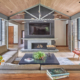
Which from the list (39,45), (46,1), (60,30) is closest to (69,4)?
(46,1)

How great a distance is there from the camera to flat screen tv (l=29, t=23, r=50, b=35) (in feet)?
24.9

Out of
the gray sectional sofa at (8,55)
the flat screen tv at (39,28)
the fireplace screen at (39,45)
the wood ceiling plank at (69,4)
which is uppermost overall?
the wood ceiling plank at (69,4)

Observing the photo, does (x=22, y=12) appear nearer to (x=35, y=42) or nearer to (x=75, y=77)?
(x=35, y=42)

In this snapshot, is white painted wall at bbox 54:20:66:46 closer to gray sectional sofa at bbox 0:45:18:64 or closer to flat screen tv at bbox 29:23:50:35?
flat screen tv at bbox 29:23:50:35

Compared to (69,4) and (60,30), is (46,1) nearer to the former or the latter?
(69,4)

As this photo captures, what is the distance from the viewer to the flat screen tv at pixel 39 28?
7598 mm

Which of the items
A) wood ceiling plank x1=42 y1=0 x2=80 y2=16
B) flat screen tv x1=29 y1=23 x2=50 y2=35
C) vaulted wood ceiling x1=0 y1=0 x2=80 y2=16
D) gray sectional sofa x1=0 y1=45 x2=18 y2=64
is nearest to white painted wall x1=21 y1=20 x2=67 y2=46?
flat screen tv x1=29 y1=23 x2=50 y2=35

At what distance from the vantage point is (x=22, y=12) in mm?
7164

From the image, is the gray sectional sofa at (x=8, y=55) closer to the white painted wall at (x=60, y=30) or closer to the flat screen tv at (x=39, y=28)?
the flat screen tv at (x=39, y=28)

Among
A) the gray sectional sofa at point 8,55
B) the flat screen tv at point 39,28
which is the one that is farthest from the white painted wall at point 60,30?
the gray sectional sofa at point 8,55

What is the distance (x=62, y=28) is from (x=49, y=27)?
2982 millimetres

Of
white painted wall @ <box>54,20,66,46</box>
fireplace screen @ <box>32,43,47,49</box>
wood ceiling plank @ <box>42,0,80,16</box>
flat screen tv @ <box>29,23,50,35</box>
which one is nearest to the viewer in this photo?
wood ceiling plank @ <box>42,0,80,16</box>

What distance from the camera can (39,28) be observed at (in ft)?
25.1

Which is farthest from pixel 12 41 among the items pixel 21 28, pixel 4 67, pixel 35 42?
pixel 4 67
